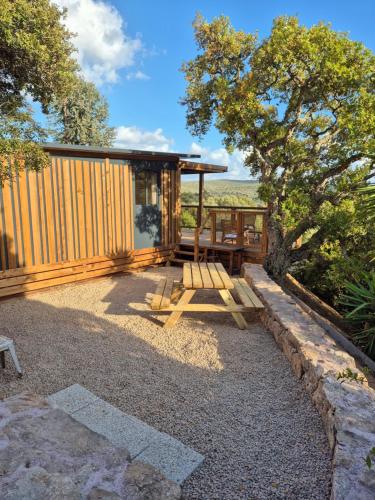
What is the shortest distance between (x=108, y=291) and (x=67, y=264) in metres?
1.06

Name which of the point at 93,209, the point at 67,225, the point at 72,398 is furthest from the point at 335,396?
the point at 93,209

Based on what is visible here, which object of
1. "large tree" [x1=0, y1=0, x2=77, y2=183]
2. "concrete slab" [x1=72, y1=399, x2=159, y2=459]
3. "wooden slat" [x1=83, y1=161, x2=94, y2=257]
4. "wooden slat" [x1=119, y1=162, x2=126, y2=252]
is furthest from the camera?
"wooden slat" [x1=119, y1=162, x2=126, y2=252]

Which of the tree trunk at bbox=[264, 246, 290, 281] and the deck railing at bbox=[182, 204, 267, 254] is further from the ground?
the deck railing at bbox=[182, 204, 267, 254]

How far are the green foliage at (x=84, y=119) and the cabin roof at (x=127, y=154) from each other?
1434 cm

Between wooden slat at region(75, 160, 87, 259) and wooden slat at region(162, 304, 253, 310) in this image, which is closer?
wooden slat at region(162, 304, 253, 310)

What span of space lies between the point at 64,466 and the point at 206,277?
318 cm

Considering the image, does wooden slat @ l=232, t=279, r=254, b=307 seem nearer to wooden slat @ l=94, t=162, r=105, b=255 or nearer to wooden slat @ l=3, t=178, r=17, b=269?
wooden slat @ l=94, t=162, r=105, b=255

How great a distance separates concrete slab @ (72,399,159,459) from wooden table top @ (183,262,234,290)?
184 cm

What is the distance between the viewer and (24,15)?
344 centimetres

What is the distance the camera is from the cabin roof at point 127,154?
20.0 feet

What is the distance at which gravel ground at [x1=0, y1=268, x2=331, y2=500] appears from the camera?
1.96 meters

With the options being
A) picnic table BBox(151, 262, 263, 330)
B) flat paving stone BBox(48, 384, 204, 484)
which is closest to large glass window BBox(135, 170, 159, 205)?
picnic table BBox(151, 262, 263, 330)

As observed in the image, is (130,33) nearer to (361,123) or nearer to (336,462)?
(361,123)

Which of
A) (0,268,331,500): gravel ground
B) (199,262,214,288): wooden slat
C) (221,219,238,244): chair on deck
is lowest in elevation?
(0,268,331,500): gravel ground
